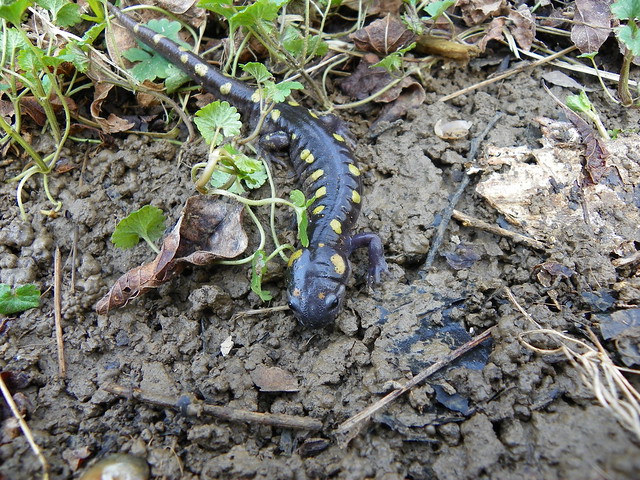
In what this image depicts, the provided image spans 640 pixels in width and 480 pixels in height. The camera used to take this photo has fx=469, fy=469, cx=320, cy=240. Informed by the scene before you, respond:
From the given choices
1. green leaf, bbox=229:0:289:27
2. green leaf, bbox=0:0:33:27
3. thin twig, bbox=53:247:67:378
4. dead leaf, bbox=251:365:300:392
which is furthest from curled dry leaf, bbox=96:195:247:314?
green leaf, bbox=0:0:33:27

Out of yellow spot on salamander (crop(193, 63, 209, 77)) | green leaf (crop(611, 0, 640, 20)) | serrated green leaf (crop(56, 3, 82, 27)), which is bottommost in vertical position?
yellow spot on salamander (crop(193, 63, 209, 77))

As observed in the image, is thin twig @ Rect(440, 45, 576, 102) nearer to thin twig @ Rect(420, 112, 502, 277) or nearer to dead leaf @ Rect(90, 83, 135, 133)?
thin twig @ Rect(420, 112, 502, 277)

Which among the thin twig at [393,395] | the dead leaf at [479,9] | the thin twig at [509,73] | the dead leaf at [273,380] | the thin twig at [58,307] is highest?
the dead leaf at [479,9]

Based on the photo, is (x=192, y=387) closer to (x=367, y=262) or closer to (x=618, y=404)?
(x=367, y=262)

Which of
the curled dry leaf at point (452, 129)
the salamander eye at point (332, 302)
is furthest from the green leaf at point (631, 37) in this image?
the salamander eye at point (332, 302)

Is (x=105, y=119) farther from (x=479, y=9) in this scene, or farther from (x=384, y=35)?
(x=479, y=9)

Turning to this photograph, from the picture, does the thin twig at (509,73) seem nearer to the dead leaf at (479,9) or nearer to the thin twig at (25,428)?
the dead leaf at (479,9)
